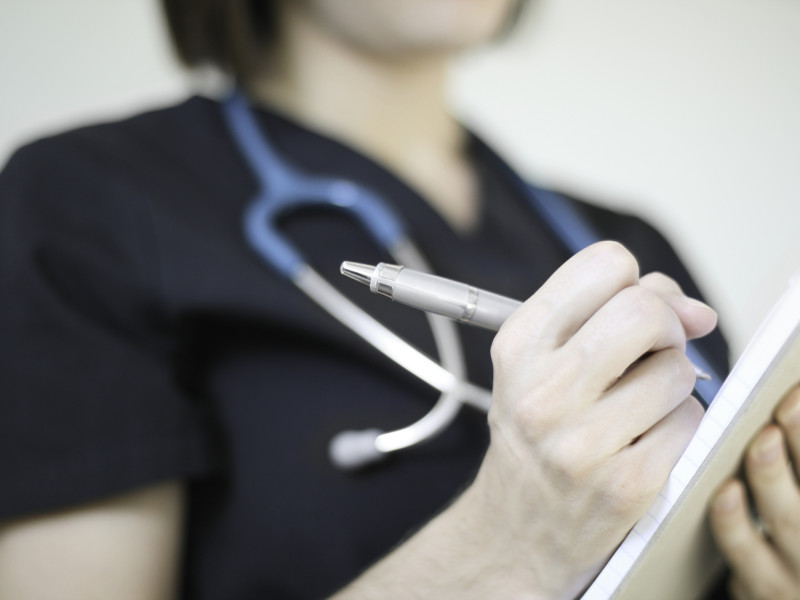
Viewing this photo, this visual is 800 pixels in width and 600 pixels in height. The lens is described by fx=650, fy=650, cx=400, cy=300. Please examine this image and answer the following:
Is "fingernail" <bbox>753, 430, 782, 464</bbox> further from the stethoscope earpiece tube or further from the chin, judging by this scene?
the chin

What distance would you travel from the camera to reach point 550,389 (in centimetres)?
25

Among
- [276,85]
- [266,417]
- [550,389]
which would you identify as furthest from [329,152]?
[550,389]

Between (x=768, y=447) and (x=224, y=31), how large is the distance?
57 cm

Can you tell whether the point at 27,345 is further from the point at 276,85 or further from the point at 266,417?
the point at 276,85

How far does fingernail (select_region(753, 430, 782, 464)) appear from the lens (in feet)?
0.95

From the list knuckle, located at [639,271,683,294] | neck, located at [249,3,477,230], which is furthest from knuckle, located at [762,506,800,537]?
neck, located at [249,3,477,230]

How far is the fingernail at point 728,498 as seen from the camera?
309 mm

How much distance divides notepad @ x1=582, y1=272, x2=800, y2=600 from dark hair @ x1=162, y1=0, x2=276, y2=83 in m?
0.52

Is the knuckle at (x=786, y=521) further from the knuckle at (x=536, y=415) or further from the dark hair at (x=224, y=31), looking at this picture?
the dark hair at (x=224, y=31)

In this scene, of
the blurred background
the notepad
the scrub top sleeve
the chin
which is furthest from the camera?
the blurred background

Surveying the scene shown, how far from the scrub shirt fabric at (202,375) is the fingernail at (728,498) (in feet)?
0.56

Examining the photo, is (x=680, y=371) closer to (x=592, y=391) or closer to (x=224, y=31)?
(x=592, y=391)

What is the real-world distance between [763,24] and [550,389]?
47.3 inches

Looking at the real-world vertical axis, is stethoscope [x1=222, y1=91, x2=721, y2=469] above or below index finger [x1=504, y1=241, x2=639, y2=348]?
below
